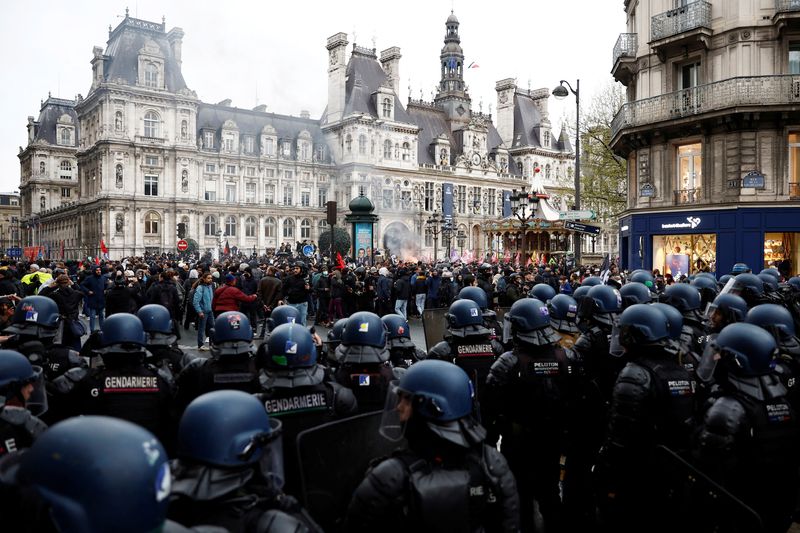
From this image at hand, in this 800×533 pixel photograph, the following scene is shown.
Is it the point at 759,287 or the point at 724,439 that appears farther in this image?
the point at 759,287

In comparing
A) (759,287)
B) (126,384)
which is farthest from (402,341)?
(759,287)

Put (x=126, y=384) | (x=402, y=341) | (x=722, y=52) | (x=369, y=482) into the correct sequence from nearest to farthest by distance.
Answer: (x=369, y=482) < (x=126, y=384) < (x=402, y=341) < (x=722, y=52)

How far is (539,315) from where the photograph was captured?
16.0 feet

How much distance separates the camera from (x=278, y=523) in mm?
2262

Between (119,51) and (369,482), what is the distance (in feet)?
186

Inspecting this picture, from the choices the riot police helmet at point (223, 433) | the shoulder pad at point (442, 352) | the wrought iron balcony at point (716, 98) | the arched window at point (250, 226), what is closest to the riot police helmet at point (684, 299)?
the shoulder pad at point (442, 352)

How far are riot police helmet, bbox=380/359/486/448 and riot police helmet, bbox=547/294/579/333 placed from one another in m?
3.98

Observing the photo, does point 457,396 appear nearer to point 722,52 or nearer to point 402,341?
point 402,341

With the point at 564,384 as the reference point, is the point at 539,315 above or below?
above

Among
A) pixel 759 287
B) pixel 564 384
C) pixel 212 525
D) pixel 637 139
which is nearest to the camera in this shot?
pixel 212 525

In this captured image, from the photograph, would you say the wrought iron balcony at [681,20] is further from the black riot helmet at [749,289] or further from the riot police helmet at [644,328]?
the riot police helmet at [644,328]

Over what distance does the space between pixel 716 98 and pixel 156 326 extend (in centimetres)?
1871

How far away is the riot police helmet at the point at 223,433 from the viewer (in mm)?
2297

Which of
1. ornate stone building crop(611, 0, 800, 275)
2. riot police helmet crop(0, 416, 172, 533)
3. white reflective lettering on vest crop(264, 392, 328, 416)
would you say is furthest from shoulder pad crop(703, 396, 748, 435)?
ornate stone building crop(611, 0, 800, 275)
